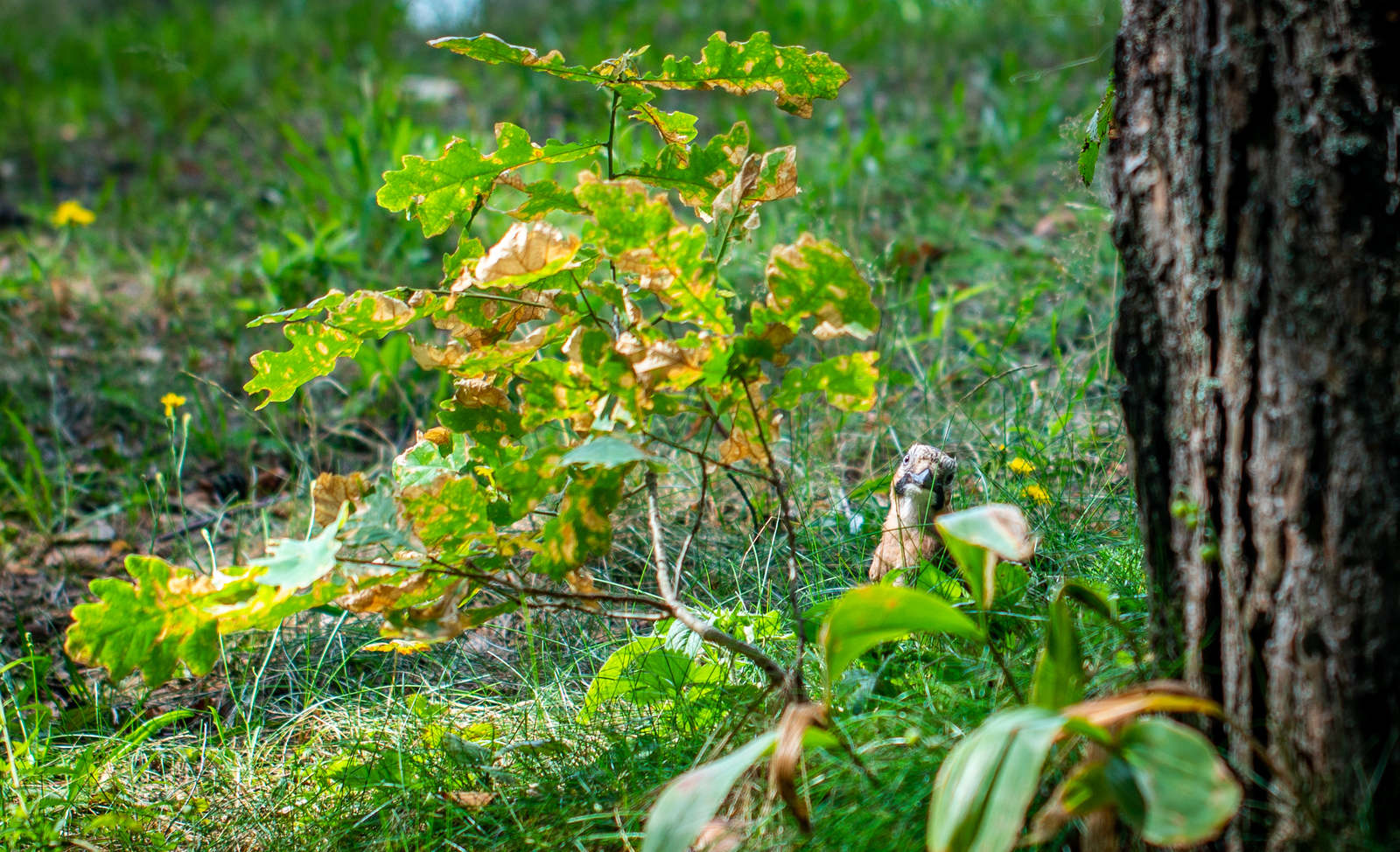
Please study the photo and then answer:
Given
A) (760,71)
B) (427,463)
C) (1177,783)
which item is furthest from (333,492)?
(1177,783)

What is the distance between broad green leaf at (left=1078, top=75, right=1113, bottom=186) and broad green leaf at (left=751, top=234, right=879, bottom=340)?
40 centimetres

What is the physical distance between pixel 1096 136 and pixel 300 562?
116 centimetres

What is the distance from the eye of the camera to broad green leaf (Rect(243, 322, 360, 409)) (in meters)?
1.14

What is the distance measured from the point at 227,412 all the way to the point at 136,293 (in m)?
0.86

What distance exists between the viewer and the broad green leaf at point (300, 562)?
90 cm

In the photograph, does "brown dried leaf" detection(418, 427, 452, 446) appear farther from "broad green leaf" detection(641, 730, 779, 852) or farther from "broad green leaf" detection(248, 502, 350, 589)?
"broad green leaf" detection(641, 730, 779, 852)

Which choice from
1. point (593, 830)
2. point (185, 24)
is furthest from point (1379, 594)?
point (185, 24)

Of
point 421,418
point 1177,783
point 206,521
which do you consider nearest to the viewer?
point 1177,783

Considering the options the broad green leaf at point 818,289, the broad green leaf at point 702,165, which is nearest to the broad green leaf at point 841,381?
the broad green leaf at point 818,289

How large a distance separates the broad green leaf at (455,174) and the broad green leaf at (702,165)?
0.09 meters

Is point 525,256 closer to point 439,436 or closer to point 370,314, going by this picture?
point 370,314

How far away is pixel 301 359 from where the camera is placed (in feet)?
3.77

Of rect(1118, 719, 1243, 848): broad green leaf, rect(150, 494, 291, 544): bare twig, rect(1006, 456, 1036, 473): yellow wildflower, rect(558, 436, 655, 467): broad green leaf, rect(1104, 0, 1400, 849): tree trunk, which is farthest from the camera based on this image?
rect(150, 494, 291, 544): bare twig

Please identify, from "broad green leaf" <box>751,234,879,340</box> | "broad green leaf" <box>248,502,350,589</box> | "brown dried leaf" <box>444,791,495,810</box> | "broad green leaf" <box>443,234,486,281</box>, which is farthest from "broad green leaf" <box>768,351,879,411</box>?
"brown dried leaf" <box>444,791,495,810</box>
